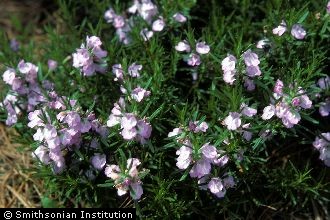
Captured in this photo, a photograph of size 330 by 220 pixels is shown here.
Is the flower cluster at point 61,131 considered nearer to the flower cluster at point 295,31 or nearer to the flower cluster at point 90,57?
the flower cluster at point 90,57

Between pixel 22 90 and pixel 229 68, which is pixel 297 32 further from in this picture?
pixel 22 90

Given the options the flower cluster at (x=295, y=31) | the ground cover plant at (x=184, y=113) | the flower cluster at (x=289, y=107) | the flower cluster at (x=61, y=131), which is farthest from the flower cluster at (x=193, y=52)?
the flower cluster at (x=61, y=131)

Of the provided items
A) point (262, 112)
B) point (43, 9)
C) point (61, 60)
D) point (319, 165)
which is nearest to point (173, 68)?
point (262, 112)

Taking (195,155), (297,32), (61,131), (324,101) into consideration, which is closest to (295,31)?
(297,32)

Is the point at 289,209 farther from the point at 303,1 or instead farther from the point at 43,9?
the point at 43,9

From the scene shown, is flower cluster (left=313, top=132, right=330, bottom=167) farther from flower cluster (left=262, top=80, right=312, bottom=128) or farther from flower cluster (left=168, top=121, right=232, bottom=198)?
flower cluster (left=168, top=121, right=232, bottom=198)
